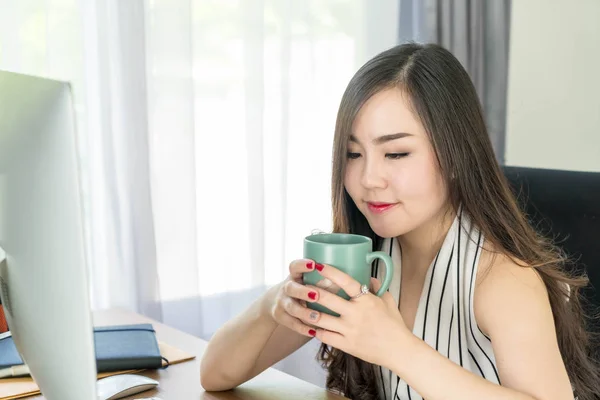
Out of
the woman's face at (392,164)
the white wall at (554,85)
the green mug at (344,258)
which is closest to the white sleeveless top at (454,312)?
the woman's face at (392,164)

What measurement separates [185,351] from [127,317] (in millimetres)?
302

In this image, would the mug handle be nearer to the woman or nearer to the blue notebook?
the woman

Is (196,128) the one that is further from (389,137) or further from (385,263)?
(385,263)

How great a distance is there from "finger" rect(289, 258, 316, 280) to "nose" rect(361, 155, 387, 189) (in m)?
0.27

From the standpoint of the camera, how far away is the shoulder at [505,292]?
100cm

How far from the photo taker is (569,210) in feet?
4.29

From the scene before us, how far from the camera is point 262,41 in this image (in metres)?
2.10

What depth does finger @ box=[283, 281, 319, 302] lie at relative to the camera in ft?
2.70

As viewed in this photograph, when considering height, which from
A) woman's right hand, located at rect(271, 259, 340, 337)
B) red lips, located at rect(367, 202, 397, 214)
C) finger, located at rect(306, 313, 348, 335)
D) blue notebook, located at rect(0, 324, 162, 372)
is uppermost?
red lips, located at rect(367, 202, 397, 214)

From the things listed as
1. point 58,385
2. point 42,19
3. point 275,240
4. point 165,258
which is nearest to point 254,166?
point 275,240

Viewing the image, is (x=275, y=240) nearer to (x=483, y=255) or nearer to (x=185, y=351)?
(x=185, y=351)

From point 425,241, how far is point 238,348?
43 centimetres

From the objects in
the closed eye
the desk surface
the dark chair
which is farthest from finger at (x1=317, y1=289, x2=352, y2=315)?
the dark chair

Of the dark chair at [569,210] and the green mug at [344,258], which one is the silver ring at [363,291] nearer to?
the green mug at [344,258]
